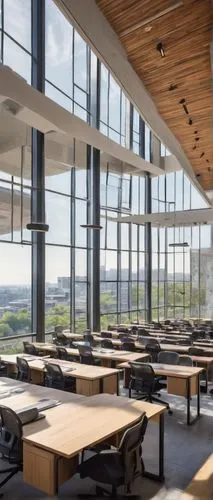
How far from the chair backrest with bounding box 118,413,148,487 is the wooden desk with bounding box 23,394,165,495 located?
18 centimetres

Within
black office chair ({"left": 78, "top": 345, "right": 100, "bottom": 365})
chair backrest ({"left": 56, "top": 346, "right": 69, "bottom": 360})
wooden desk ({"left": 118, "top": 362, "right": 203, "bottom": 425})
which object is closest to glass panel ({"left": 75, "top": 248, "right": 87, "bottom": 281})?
chair backrest ({"left": 56, "top": 346, "right": 69, "bottom": 360})

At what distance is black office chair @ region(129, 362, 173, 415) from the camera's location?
6117 mm

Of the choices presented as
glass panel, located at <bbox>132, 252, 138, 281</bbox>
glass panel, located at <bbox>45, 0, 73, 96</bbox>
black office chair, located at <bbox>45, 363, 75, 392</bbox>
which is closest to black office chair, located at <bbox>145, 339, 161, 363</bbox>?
black office chair, located at <bbox>45, 363, 75, 392</bbox>

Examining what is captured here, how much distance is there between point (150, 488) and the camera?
3.94 metres

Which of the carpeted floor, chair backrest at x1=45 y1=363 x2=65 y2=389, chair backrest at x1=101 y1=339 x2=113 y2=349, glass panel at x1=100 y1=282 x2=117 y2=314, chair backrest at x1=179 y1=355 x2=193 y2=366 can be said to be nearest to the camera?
the carpeted floor

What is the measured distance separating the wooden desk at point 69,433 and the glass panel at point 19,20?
29.8 feet

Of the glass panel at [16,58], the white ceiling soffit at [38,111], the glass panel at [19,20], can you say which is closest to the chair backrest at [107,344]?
the white ceiling soffit at [38,111]

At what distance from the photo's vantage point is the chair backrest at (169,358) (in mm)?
7079

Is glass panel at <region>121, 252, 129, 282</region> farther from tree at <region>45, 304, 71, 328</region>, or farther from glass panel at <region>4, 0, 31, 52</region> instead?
glass panel at <region>4, 0, 31, 52</region>

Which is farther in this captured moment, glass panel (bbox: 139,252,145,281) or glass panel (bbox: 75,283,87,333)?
glass panel (bbox: 139,252,145,281)

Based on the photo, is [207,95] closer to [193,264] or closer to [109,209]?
[109,209]

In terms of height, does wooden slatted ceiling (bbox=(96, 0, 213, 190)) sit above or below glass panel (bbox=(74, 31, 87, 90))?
below

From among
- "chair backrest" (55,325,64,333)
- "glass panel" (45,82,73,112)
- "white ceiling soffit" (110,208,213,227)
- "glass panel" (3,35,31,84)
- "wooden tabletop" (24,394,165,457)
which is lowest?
"chair backrest" (55,325,64,333)

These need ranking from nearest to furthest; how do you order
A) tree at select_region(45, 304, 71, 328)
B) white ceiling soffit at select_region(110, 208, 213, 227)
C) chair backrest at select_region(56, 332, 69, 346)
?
chair backrest at select_region(56, 332, 69, 346) → tree at select_region(45, 304, 71, 328) → white ceiling soffit at select_region(110, 208, 213, 227)
